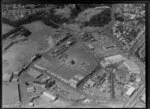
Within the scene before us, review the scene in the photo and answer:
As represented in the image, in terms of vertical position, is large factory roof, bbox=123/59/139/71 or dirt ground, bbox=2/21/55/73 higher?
dirt ground, bbox=2/21/55/73

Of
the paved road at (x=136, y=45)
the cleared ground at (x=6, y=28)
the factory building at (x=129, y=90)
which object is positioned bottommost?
the factory building at (x=129, y=90)

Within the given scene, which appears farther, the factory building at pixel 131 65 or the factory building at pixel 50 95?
the factory building at pixel 131 65

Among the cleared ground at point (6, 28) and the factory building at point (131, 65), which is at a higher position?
the cleared ground at point (6, 28)

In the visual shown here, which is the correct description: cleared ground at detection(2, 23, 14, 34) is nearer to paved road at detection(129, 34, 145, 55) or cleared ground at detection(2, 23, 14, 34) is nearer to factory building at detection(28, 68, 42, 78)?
factory building at detection(28, 68, 42, 78)

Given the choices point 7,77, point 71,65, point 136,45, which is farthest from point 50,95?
point 136,45

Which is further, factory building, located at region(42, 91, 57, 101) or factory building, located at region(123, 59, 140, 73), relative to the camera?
factory building, located at region(123, 59, 140, 73)

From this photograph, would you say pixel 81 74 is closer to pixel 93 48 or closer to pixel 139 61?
pixel 93 48

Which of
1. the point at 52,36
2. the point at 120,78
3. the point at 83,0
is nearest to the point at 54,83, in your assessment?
the point at 52,36

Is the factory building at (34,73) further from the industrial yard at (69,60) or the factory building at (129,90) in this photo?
the factory building at (129,90)

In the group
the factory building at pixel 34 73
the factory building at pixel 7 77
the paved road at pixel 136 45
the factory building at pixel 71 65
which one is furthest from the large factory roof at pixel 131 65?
the factory building at pixel 7 77

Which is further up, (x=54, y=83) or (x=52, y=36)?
(x=52, y=36)

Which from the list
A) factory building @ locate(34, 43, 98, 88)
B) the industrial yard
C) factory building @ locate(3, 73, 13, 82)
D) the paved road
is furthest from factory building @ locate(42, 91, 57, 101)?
the paved road
